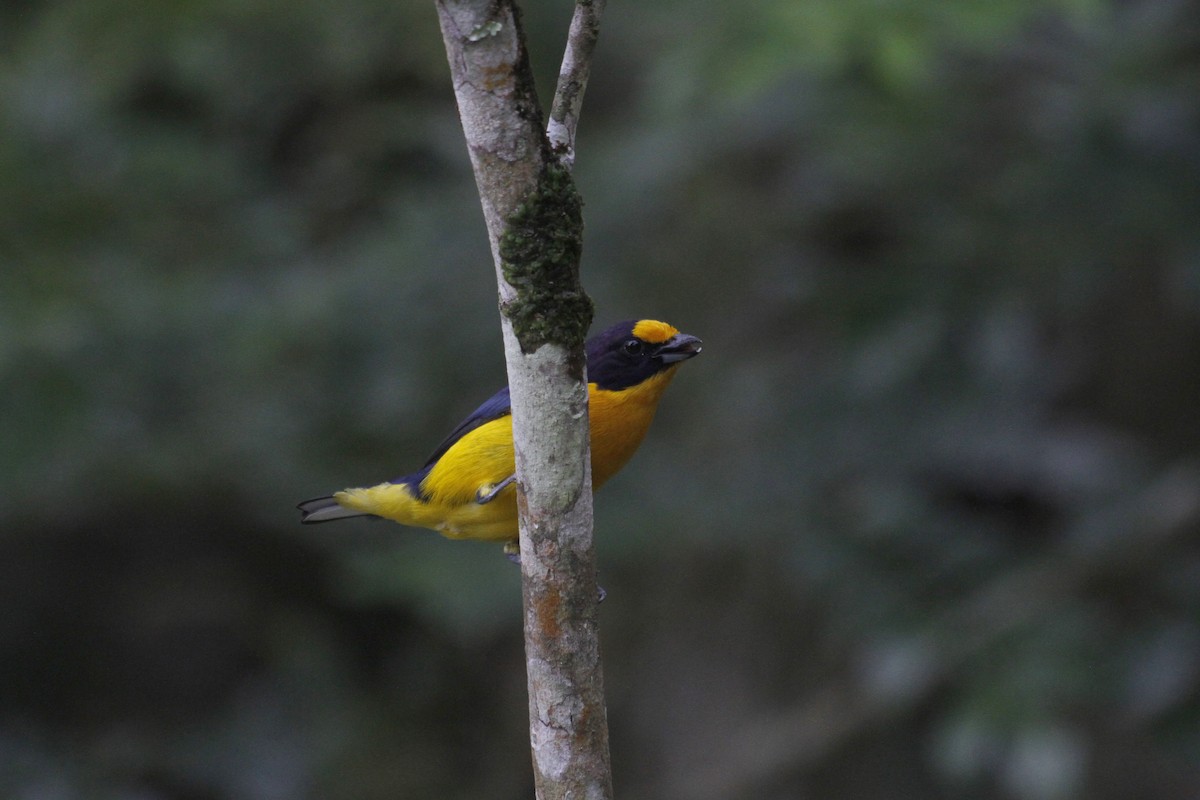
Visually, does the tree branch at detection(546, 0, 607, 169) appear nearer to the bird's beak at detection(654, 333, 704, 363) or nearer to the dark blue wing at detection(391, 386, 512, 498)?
the bird's beak at detection(654, 333, 704, 363)

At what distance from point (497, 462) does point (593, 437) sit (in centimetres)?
29

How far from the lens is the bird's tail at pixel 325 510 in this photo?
174 inches

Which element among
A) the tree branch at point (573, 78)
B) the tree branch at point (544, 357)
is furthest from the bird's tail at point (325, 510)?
the tree branch at point (573, 78)

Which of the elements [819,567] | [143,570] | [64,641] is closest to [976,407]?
[819,567]

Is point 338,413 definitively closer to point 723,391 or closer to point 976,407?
point 723,391

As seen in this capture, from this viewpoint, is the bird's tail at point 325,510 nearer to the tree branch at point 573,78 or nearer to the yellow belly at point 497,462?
the yellow belly at point 497,462

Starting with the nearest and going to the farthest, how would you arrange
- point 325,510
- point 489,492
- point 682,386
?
point 489,492 → point 325,510 → point 682,386

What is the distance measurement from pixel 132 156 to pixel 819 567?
3.77 meters

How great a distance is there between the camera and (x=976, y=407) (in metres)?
5.80

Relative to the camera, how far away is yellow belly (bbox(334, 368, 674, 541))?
12.6 feet

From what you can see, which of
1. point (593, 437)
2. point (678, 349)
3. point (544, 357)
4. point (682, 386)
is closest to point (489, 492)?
point (593, 437)

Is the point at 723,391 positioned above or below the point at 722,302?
below

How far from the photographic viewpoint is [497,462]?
384 cm

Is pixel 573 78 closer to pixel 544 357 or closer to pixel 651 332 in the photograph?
pixel 544 357
